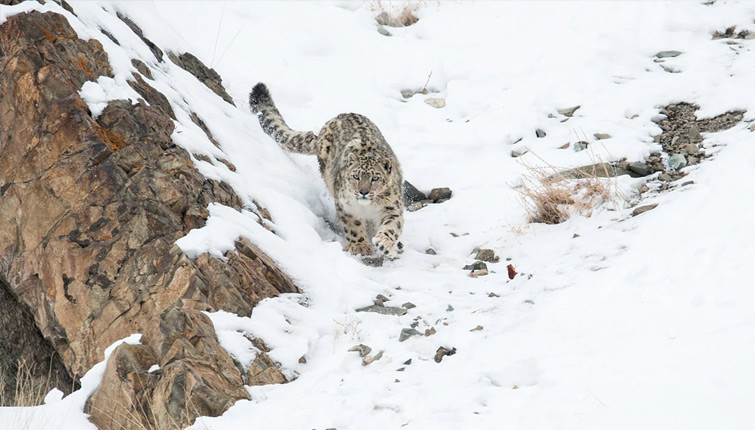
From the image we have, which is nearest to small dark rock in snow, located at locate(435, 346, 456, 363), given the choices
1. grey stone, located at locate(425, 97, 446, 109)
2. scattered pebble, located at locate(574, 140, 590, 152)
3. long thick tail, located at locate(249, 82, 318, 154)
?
scattered pebble, located at locate(574, 140, 590, 152)

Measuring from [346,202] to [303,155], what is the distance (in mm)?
1986

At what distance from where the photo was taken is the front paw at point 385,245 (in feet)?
26.1

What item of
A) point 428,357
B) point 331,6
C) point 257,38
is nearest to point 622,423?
point 428,357

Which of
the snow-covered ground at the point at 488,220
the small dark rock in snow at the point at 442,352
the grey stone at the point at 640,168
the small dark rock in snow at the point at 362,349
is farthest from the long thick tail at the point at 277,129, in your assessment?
the small dark rock in snow at the point at 442,352

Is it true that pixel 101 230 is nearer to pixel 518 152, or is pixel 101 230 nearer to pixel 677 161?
pixel 518 152

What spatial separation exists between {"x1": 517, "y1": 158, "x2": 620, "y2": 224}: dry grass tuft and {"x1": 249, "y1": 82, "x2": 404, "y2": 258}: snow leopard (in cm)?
163

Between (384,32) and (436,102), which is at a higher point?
(384,32)

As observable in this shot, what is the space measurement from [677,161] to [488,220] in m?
2.21

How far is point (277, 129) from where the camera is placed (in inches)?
391

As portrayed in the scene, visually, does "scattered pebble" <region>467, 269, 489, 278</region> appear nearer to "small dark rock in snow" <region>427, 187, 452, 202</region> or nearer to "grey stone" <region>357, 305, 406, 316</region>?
"grey stone" <region>357, 305, 406, 316</region>

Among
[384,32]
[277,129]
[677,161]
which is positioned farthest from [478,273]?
[384,32]

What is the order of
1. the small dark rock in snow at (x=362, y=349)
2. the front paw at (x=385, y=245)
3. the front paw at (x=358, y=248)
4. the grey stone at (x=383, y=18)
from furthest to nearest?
the grey stone at (x=383, y=18) → the front paw at (x=358, y=248) → the front paw at (x=385, y=245) → the small dark rock in snow at (x=362, y=349)

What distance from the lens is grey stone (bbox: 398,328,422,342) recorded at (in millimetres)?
5669

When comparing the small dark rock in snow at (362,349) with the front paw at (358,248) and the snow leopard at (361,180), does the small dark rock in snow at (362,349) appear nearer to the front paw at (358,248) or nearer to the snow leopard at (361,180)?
the snow leopard at (361,180)
